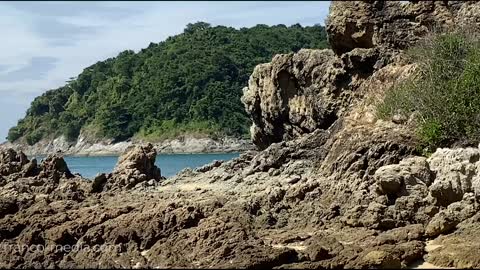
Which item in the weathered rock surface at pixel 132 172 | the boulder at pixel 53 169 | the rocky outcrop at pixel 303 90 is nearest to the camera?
the weathered rock surface at pixel 132 172

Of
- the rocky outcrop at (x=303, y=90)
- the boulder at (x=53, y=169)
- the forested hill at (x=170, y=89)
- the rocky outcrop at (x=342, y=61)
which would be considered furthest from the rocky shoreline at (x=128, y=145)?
the boulder at (x=53, y=169)

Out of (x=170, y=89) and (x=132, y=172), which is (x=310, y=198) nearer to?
(x=132, y=172)

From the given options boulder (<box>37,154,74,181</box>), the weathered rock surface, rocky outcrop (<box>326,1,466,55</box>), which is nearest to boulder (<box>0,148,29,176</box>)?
boulder (<box>37,154,74,181</box>)

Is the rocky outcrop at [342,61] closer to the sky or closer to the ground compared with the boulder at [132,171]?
closer to the sky

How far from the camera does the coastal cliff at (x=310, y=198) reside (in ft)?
39.1

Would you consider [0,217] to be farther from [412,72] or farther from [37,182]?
[412,72]

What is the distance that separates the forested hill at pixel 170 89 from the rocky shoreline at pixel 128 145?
0.98m

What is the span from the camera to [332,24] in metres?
20.1

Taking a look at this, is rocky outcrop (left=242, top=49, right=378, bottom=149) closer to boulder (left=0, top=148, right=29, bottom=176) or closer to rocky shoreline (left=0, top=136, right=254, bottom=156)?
boulder (left=0, top=148, right=29, bottom=176)

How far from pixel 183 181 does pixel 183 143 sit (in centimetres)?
4704

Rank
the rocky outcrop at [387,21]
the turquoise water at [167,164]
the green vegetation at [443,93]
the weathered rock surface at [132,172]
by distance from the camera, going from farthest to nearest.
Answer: the turquoise water at [167,164], the rocky outcrop at [387,21], the weathered rock surface at [132,172], the green vegetation at [443,93]

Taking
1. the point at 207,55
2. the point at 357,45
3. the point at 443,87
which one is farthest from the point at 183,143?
the point at 443,87

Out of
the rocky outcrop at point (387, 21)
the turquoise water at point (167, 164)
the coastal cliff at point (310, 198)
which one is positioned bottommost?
the turquoise water at point (167, 164)

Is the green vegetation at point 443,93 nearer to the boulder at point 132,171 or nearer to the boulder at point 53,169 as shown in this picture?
the boulder at point 132,171
